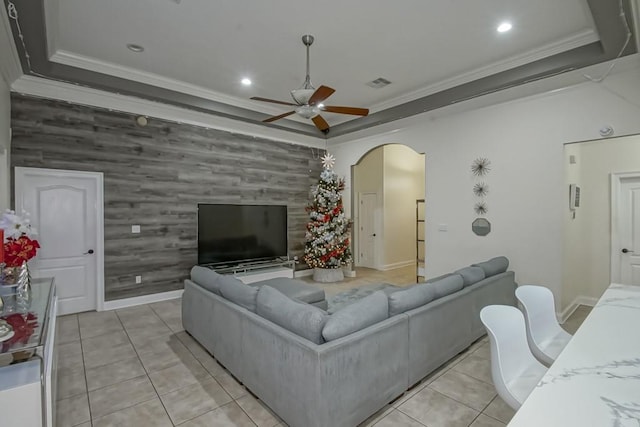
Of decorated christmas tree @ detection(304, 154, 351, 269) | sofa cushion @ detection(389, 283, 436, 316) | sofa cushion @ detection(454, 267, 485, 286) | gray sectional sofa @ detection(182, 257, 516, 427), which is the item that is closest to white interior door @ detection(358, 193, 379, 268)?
A: decorated christmas tree @ detection(304, 154, 351, 269)

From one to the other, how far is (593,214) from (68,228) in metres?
7.85

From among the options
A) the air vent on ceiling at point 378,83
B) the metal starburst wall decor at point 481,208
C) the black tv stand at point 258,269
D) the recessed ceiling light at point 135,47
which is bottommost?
the black tv stand at point 258,269

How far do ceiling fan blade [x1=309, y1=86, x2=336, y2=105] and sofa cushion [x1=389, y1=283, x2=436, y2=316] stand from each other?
207 cm

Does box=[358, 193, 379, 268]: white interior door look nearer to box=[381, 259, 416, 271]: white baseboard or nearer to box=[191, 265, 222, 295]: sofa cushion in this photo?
box=[381, 259, 416, 271]: white baseboard

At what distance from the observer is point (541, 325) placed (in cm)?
222

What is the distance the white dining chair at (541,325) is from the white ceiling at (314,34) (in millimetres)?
2749

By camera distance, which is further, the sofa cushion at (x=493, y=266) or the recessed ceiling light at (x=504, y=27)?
the sofa cushion at (x=493, y=266)

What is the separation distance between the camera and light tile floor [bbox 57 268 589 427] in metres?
2.24

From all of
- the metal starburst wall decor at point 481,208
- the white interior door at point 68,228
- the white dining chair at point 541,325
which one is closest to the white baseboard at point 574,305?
the metal starburst wall decor at point 481,208

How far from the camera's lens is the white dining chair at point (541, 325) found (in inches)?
80.9

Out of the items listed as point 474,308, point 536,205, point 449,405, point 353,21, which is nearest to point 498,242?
point 536,205

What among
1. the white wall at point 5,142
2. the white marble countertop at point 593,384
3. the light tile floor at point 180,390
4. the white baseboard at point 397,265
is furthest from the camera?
the white baseboard at point 397,265

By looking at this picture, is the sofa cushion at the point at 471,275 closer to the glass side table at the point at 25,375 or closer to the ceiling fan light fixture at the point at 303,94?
the ceiling fan light fixture at the point at 303,94

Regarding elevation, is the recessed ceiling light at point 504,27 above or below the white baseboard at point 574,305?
above
